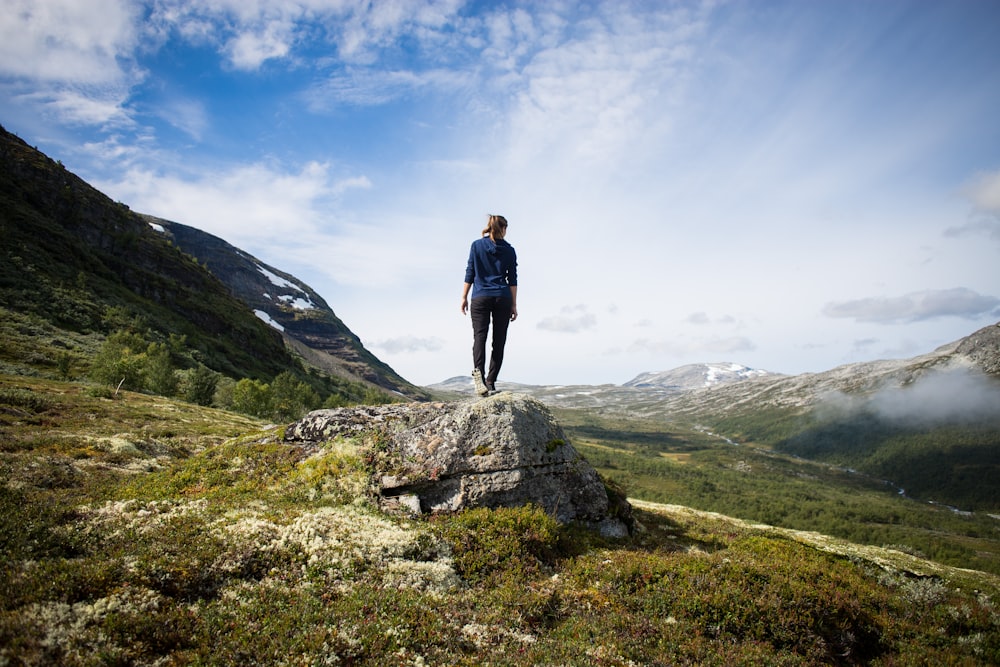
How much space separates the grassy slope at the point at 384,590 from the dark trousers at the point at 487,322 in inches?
195

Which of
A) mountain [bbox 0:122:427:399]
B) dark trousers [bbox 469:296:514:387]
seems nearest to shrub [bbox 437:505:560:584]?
dark trousers [bbox 469:296:514:387]

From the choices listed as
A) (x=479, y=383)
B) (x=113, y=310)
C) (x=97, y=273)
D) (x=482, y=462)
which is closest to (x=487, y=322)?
(x=479, y=383)

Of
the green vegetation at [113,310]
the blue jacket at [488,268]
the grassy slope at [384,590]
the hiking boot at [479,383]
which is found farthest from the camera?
the green vegetation at [113,310]

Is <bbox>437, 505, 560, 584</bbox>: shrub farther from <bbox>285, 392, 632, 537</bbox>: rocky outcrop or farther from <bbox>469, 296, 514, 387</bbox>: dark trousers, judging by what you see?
<bbox>469, 296, 514, 387</bbox>: dark trousers

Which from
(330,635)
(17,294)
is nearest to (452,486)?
(330,635)

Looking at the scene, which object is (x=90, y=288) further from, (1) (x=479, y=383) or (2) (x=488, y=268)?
(2) (x=488, y=268)

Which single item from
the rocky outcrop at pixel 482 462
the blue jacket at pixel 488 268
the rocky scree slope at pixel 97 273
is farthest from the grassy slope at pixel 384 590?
the rocky scree slope at pixel 97 273

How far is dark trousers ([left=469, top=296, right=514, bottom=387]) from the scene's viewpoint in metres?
13.8

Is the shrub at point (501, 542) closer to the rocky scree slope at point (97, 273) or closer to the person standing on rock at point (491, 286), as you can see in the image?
the person standing on rock at point (491, 286)

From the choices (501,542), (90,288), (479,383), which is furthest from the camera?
(90,288)

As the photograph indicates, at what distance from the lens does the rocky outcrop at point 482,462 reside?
12680 millimetres

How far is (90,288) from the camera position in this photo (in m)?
99.6

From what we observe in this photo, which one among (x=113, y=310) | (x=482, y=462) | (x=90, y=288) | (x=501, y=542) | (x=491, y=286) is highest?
(x=90, y=288)

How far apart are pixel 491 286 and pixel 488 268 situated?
0.63m
